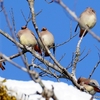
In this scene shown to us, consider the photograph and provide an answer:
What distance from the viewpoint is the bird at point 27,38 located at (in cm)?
867

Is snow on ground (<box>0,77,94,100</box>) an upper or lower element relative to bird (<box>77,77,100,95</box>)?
lower

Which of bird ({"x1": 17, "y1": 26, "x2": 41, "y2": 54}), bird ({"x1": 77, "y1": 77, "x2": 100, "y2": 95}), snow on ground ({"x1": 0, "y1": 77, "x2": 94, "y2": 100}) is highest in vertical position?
bird ({"x1": 17, "y1": 26, "x2": 41, "y2": 54})

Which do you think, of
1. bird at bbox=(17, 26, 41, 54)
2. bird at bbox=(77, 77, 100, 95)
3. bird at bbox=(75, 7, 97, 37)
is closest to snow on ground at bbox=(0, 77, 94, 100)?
bird at bbox=(77, 77, 100, 95)

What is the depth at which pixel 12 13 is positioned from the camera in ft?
22.8

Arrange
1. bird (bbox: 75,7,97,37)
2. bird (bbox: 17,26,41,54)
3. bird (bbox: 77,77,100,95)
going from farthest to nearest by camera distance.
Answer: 1. bird (bbox: 75,7,97,37)
2. bird (bbox: 17,26,41,54)
3. bird (bbox: 77,77,100,95)

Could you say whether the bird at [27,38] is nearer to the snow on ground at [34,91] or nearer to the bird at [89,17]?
the bird at [89,17]

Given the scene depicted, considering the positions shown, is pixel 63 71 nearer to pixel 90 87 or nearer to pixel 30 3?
pixel 90 87

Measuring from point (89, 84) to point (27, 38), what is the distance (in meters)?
1.94

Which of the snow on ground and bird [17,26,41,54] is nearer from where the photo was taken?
the snow on ground

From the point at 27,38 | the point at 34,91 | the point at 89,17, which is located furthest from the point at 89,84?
the point at 34,91

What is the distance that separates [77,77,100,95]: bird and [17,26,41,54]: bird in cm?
153

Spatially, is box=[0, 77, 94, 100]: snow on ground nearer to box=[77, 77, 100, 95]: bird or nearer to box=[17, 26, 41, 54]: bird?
box=[77, 77, 100, 95]: bird

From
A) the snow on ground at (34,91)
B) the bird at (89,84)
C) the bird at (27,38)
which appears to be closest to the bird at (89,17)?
the bird at (27,38)

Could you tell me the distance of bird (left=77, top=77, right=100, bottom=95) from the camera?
6.94 metres
